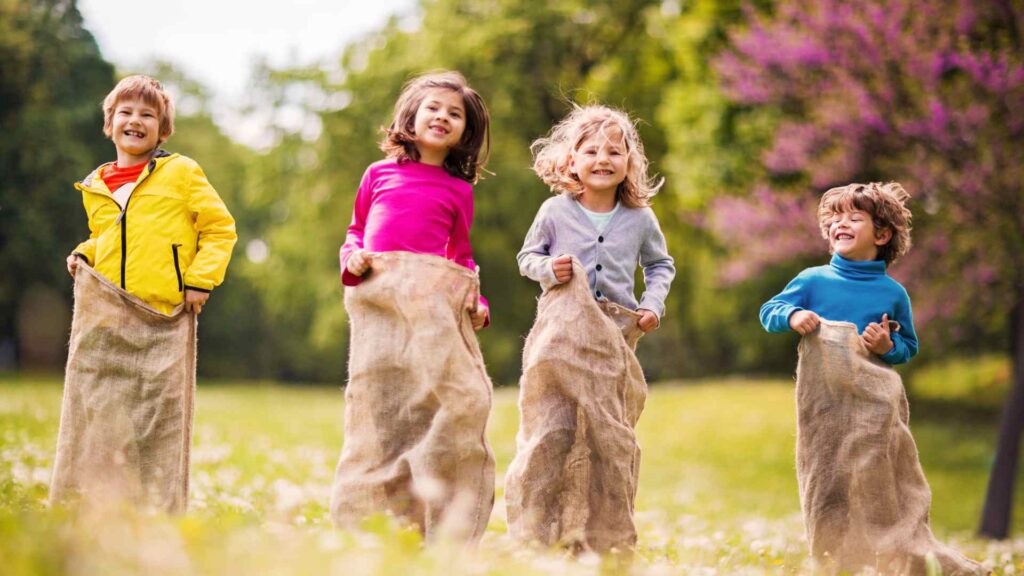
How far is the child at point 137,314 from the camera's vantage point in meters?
4.48

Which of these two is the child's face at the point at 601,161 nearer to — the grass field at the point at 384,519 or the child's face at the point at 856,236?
the child's face at the point at 856,236

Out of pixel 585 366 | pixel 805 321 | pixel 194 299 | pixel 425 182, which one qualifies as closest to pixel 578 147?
pixel 425 182

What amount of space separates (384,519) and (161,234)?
1.92 m

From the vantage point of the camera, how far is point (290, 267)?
2805 cm

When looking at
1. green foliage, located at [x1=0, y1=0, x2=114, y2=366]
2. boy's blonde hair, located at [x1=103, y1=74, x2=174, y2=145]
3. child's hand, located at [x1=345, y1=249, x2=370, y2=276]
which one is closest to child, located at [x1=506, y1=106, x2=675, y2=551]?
child's hand, located at [x1=345, y1=249, x2=370, y2=276]

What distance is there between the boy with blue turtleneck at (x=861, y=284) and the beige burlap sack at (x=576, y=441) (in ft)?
2.98

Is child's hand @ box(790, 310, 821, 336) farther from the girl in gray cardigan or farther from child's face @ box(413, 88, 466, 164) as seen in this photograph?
child's face @ box(413, 88, 466, 164)

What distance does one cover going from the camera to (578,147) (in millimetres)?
4848

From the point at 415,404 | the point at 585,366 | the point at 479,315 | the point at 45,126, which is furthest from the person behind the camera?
the point at 45,126

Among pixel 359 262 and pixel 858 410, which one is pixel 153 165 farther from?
pixel 858 410

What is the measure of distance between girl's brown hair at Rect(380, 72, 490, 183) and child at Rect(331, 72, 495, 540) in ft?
0.04

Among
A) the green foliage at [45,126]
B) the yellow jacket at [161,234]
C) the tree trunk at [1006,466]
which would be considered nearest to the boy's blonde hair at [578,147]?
the yellow jacket at [161,234]

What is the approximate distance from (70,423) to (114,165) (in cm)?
128

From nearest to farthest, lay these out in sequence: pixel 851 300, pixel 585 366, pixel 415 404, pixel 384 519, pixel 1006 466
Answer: pixel 384 519
pixel 415 404
pixel 585 366
pixel 851 300
pixel 1006 466
